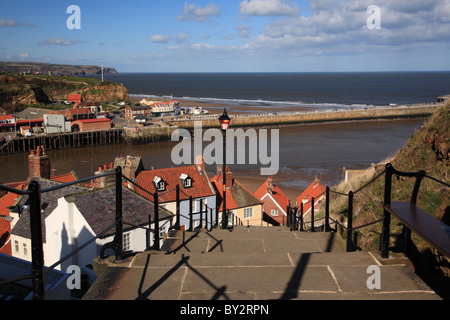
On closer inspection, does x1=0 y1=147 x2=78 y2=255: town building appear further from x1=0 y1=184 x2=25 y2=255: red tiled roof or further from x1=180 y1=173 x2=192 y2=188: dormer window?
x1=180 y1=173 x2=192 y2=188: dormer window

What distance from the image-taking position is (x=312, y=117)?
74.6 meters

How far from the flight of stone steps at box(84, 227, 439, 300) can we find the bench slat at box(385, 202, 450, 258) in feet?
1.58

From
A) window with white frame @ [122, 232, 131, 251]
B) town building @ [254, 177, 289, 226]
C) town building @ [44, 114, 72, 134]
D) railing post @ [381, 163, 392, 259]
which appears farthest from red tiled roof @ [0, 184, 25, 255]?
town building @ [44, 114, 72, 134]

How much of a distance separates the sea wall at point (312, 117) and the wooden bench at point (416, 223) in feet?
206

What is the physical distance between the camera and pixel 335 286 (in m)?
3.96

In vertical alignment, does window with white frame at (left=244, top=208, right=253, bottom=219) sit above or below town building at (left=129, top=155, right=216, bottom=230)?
below

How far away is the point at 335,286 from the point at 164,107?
7623 centimetres

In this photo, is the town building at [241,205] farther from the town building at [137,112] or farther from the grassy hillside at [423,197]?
the town building at [137,112]

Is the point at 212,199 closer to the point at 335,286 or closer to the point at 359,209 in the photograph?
the point at 359,209

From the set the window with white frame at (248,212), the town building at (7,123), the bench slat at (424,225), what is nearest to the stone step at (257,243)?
the bench slat at (424,225)

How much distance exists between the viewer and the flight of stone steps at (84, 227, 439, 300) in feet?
12.3

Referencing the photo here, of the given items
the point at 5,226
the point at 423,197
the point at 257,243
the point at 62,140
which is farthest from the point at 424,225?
the point at 62,140

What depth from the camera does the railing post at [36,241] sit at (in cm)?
284
